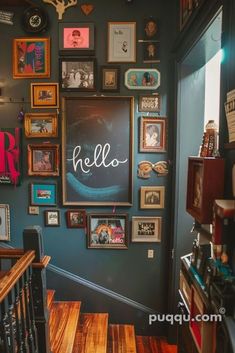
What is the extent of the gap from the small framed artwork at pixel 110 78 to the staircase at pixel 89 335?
7.09 feet

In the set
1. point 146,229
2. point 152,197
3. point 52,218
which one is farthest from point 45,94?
point 146,229

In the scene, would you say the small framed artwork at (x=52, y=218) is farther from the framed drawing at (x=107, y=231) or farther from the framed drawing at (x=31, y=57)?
the framed drawing at (x=31, y=57)

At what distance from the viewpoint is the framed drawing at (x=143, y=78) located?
2.75 m

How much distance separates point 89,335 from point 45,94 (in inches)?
94.0

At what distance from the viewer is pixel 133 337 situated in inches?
111

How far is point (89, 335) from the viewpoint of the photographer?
2621 millimetres

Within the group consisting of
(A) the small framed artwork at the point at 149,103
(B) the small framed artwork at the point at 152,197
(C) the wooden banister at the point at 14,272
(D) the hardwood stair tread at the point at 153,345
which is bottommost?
(D) the hardwood stair tread at the point at 153,345

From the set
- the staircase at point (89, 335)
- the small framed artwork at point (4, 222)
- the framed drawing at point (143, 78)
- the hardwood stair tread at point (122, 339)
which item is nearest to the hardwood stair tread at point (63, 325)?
the staircase at point (89, 335)

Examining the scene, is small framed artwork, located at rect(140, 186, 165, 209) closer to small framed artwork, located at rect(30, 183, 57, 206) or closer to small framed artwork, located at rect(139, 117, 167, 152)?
small framed artwork, located at rect(139, 117, 167, 152)

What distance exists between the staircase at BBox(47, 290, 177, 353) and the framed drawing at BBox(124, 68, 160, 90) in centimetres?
229

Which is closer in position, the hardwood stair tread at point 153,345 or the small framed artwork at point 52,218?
Answer: the hardwood stair tread at point 153,345

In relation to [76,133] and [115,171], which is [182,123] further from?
[76,133]

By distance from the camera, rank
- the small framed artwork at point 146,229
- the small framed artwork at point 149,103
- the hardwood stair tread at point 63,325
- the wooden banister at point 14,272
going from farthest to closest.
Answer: the small framed artwork at point 146,229
the small framed artwork at point 149,103
the hardwood stair tread at point 63,325
the wooden banister at point 14,272

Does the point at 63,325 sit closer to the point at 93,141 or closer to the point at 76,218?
the point at 76,218
